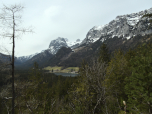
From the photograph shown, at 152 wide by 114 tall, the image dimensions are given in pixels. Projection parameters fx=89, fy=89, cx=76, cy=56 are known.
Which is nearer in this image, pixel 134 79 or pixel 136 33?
pixel 134 79

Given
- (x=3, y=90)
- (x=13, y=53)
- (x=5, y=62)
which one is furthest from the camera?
(x=13, y=53)

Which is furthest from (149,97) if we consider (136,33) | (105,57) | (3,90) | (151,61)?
(136,33)

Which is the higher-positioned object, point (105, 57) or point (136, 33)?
point (136, 33)

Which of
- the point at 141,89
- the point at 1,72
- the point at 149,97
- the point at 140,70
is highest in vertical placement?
the point at 1,72

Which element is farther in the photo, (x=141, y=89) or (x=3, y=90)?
(x=141, y=89)

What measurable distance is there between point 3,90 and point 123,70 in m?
12.9

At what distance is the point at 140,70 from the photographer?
870 cm

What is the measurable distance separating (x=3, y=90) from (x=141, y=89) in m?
10.7

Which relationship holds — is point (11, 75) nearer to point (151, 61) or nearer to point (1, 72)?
point (1, 72)

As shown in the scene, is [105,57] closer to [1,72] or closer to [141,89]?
[141,89]

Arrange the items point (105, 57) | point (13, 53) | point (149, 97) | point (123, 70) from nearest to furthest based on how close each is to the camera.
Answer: point (13, 53), point (149, 97), point (123, 70), point (105, 57)

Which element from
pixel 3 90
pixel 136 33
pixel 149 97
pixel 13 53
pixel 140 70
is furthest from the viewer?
pixel 136 33

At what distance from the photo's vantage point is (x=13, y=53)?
5.97 m

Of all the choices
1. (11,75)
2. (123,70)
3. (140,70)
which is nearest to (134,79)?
(140,70)
